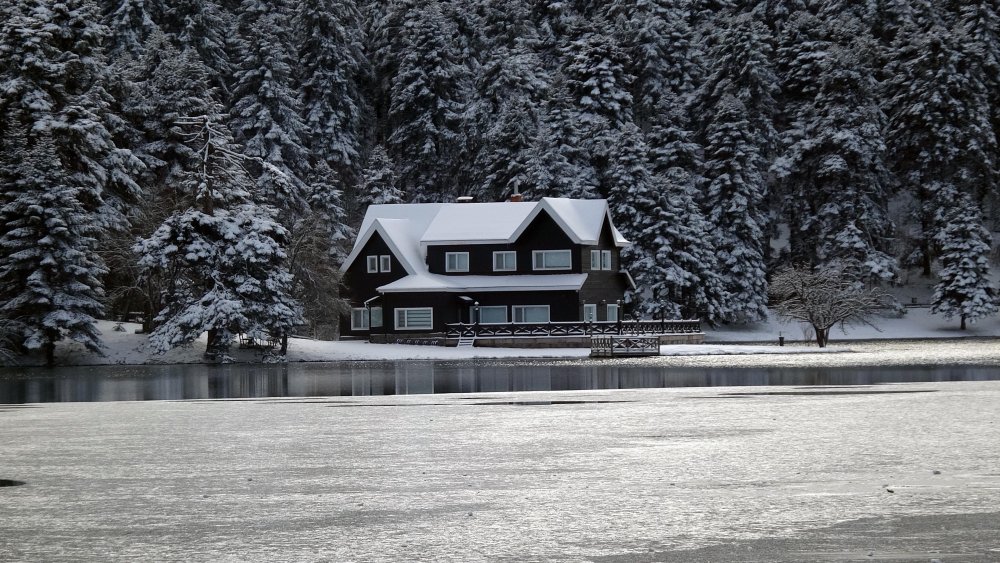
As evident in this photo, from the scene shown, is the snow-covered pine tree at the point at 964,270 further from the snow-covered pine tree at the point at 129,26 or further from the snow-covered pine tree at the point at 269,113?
the snow-covered pine tree at the point at 129,26

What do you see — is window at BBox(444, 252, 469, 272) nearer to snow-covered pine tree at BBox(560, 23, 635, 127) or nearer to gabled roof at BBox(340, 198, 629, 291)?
gabled roof at BBox(340, 198, 629, 291)

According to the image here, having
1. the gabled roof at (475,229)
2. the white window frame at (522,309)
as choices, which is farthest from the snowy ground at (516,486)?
the gabled roof at (475,229)

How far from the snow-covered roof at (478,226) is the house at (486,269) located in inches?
2.3

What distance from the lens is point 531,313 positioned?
63.4 m

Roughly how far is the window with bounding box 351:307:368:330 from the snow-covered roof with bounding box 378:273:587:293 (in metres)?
3.60

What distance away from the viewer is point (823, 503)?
1127 centimetres

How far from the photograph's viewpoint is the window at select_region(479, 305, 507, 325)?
63.7 metres

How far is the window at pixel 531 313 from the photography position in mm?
63094

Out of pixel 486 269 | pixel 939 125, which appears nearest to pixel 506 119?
pixel 486 269

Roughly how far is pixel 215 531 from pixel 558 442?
289 inches

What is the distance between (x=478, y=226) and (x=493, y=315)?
5.53m

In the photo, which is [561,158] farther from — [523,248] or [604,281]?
[523,248]

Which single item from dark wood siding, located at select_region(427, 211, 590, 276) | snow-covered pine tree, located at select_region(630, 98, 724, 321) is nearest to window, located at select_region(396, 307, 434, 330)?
dark wood siding, located at select_region(427, 211, 590, 276)

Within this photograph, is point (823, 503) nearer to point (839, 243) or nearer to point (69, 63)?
point (69, 63)
